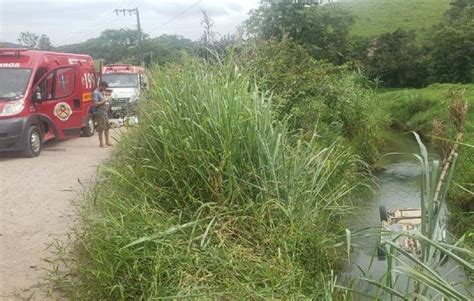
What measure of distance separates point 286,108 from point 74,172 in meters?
3.73

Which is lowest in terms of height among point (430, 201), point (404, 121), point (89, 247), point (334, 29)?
point (404, 121)

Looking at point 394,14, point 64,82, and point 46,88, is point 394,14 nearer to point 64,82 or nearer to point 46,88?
point 64,82

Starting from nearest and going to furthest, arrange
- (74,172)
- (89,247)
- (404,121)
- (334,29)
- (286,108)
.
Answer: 1. (89,247)
2. (74,172)
3. (286,108)
4. (404,121)
5. (334,29)

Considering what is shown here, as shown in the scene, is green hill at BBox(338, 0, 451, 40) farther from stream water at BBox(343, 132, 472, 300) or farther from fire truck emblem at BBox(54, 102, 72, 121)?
fire truck emblem at BBox(54, 102, 72, 121)

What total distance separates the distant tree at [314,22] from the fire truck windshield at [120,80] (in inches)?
393

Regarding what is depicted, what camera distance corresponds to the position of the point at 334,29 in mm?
29406

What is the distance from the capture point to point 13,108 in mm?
9102

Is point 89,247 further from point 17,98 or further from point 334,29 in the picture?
point 334,29

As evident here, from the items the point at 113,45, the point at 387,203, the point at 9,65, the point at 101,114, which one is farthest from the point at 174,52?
the point at 113,45

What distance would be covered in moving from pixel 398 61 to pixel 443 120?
1787 centimetres

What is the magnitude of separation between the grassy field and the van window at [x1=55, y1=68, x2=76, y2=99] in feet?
25.3

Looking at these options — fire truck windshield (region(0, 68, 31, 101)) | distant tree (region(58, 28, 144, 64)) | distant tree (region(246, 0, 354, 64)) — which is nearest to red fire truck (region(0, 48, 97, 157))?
fire truck windshield (region(0, 68, 31, 101))

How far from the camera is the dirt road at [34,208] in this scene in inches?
165

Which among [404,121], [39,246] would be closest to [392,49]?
[404,121]
